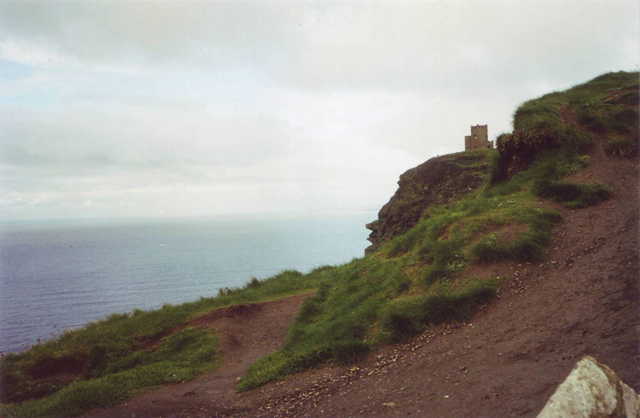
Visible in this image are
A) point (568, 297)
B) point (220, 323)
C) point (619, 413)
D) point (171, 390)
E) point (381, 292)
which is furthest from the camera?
point (220, 323)

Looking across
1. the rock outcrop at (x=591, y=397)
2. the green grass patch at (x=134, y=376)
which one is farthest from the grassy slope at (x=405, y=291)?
the rock outcrop at (x=591, y=397)

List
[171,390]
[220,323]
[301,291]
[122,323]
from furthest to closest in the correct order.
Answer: [301,291] < [122,323] < [220,323] < [171,390]

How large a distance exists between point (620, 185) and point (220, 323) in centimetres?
1499

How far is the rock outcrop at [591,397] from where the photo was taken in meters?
3.77

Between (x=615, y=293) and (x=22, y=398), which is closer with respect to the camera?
(x=615, y=293)

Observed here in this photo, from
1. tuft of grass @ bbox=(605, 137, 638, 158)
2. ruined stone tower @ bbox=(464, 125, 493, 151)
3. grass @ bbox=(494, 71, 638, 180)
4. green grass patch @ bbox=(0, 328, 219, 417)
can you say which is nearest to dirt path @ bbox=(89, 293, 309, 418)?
green grass patch @ bbox=(0, 328, 219, 417)

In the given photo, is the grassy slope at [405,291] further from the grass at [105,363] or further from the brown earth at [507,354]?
the brown earth at [507,354]

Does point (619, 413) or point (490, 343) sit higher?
point (619, 413)

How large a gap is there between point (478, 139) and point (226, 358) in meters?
24.7

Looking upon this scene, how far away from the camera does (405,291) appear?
10914 mm

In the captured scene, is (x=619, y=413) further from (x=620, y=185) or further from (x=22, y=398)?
(x=22, y=398)

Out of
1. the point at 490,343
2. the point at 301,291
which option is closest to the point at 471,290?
the point at 490,343

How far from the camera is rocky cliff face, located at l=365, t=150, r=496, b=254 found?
2538 centimetres

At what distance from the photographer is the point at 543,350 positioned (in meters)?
6.57
